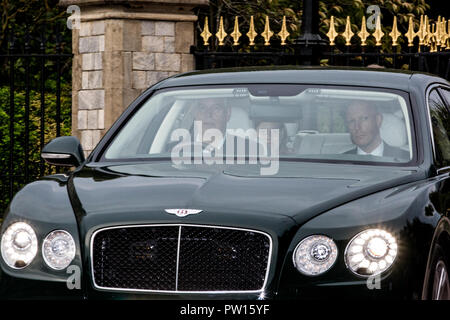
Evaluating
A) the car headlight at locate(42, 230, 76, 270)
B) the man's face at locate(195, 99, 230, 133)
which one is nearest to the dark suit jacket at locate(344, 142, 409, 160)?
the man's face at locate(195, 99, 230, 133)

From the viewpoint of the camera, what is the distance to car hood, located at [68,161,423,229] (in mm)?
4355

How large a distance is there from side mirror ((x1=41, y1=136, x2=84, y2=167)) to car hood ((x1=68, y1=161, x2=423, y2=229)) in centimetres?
59

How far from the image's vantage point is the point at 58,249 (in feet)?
14.7

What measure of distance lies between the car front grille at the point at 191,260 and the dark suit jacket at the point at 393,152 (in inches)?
51.8

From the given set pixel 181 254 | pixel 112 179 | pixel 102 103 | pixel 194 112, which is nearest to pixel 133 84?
pixel 102 103

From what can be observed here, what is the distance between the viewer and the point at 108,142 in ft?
19.1

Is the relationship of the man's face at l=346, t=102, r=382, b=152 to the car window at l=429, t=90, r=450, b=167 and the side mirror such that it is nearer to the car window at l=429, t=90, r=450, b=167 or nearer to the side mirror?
the car window at l=429, t=90, r=450, b=167

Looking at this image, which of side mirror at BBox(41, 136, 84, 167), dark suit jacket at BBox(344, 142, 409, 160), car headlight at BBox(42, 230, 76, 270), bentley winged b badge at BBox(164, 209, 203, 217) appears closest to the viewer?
bentley winged b badge at BBox(164, 209, 203, 217)

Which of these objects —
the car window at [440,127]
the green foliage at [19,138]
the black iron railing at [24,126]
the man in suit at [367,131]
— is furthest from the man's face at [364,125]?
the green foliage at [19,138]

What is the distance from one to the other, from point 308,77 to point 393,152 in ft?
2.44

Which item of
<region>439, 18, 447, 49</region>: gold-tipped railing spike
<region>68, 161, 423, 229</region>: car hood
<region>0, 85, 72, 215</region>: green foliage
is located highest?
<region>439, 18, 447, 49</region>: gold-tipped railing spike

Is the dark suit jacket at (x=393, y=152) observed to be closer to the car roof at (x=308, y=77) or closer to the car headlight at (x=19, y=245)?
the car roof at (x=308, y=77)

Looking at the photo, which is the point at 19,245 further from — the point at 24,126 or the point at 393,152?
the point at 24,126

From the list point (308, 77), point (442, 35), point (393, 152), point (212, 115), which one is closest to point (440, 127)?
point (393, 152)
